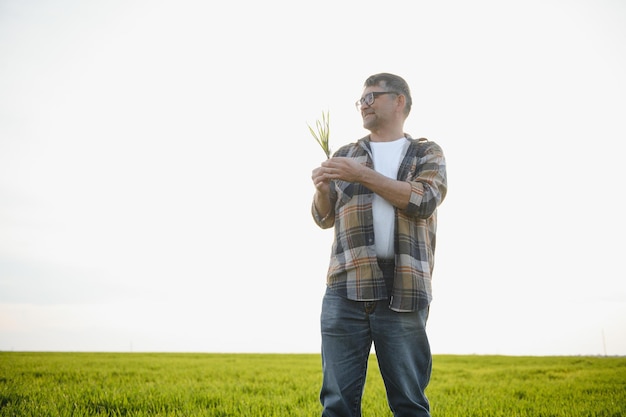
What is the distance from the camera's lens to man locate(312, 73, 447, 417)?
2572mm

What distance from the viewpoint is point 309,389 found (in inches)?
276

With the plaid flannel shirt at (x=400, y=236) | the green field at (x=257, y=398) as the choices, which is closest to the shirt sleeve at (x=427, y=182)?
the plaid flannel shirt at (x=400, y=236)

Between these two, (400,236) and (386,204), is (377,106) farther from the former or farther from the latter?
(400,236)

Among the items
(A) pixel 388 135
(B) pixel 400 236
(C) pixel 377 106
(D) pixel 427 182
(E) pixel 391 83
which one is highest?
(E) pixel 391 83

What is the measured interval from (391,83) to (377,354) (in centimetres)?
174

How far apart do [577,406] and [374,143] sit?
507 cm

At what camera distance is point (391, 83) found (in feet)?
9.92

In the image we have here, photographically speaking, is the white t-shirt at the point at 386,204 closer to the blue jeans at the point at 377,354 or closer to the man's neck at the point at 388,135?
the man's neck at the point at 388,135

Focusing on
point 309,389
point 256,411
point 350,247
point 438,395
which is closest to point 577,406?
point 438,395

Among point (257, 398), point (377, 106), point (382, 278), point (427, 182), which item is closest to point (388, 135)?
point (377, 106)

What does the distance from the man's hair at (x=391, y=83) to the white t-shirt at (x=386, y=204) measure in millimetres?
329

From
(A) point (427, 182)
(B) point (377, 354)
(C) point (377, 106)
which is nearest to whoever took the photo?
(B) point (377, 354)

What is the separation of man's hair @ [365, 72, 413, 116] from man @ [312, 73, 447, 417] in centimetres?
44

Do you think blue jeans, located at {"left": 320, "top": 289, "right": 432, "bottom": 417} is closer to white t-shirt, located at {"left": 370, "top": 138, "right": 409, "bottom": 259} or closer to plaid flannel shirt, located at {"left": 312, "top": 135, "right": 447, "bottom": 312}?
plaid flannel shirt, located at {"left": 312, "top": 135, "right": 447, "bottom": 312}
